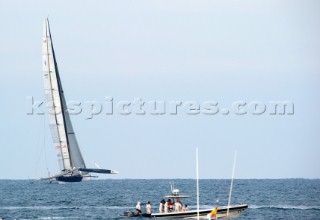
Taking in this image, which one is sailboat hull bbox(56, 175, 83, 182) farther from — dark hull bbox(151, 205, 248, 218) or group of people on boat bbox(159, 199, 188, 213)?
dark hull bbox(151, 205, 248, 218)

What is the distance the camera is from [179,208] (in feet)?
275

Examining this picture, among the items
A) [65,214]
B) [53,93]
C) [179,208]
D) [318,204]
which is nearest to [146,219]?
[179,208]

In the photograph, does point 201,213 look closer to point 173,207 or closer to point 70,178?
point 173,207

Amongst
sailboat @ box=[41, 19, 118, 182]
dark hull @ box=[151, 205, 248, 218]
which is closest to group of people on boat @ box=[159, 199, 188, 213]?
dark hull @ box=[151, 205, 248, 218]

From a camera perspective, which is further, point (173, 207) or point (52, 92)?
point (52, 92)

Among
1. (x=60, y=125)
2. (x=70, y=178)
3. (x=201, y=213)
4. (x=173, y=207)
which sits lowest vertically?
(x=201, y=213)

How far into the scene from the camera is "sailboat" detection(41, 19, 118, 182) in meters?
154

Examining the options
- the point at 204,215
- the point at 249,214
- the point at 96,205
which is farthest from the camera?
the point at 96,205

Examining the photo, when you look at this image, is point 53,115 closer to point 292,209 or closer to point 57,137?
point 57,137

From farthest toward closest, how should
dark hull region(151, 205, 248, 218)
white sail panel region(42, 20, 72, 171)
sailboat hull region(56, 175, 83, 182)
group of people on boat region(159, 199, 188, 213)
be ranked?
sailboat hull region(56, 175, 83, 182)
white sail panel region(42, 20, 72, 171)
group of people on boat region(159, 199, 188, 213)
dark hull region(151, 205, 248, 218)

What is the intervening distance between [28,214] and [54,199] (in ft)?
103

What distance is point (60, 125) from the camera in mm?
155875

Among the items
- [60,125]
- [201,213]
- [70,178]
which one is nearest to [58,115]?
[60,125]

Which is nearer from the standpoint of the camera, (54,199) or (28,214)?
(28,214)
